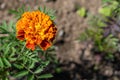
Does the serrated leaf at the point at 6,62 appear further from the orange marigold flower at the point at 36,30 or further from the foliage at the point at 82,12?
the foliage at the point at 82,12

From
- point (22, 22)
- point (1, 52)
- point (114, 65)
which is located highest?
point (22, 22)

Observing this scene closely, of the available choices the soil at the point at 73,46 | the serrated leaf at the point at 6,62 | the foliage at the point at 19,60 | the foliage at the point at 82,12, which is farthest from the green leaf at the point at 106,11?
the serrated leaf at the point at 6,62

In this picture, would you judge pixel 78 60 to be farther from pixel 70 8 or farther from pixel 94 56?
pixel 70 8

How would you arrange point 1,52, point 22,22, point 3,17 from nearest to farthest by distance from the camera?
point 22,22, point 1,52, point 3,17

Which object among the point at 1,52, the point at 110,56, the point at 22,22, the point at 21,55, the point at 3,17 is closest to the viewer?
the point at 22,22

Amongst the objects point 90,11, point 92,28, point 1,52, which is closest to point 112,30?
point 92,28

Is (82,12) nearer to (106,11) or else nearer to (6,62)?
(106,11)

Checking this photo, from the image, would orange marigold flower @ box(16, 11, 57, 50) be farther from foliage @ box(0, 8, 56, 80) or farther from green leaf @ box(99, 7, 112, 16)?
green leaf @ box(99, 7, 112, 16)
